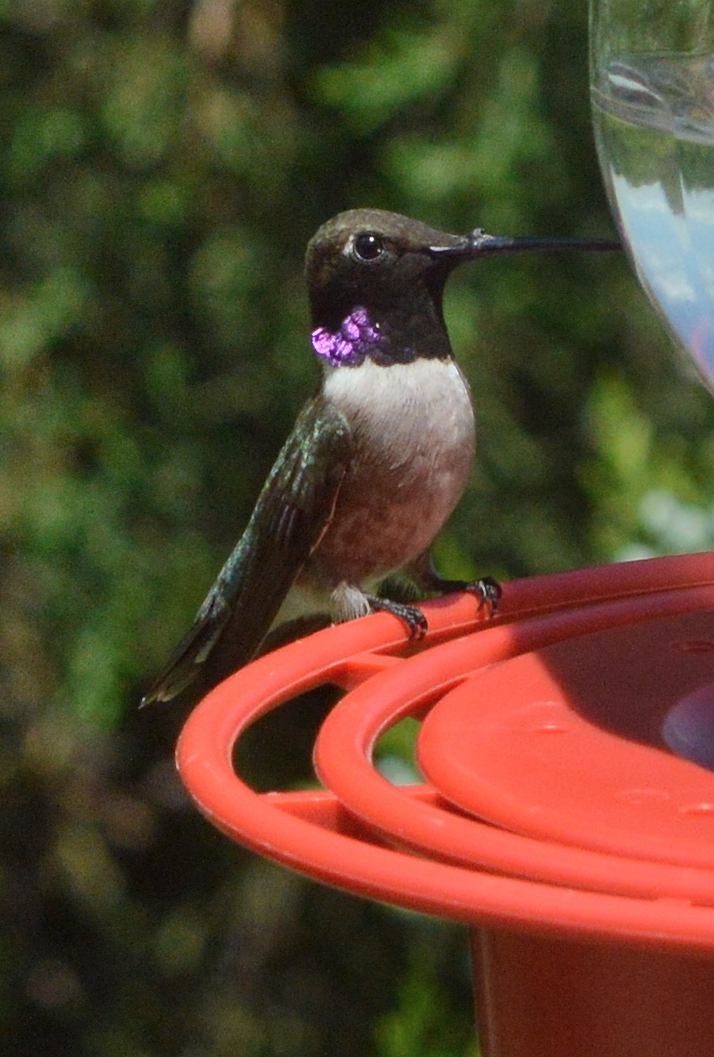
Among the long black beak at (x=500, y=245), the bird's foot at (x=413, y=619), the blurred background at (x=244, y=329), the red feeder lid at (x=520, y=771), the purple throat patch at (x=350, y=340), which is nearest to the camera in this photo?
the red feeder lid at (x=520, y=771)

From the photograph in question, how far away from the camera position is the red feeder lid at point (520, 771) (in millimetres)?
1229

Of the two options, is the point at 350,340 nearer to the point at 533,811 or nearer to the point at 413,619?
the point at 413,619

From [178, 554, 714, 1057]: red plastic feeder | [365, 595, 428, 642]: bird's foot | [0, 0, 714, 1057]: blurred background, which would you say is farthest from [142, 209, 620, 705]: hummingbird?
[178, 554, 714, 1057]: red plastic feeder

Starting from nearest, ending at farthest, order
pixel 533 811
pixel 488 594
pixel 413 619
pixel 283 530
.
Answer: pixel 533 811, pixel 413 619, pixel 488 594, pixel 283 530

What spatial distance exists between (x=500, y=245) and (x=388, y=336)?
320 mm

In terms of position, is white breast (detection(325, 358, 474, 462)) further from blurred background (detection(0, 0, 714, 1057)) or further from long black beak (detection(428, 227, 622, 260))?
blurred background (detection(0, 0, 714, 1057))

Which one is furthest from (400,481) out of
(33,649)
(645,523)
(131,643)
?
(33,649)

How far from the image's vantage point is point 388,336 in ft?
10.3

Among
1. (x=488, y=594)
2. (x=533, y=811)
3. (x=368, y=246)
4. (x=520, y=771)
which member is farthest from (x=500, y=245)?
(x=533, y=811)

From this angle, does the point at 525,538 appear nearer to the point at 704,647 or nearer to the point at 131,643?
the point at 131,643

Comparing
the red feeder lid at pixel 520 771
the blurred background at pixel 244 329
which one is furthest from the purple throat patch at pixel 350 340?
the red feeder lid at pixel 520 771

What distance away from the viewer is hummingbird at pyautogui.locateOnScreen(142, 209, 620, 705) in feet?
9.95

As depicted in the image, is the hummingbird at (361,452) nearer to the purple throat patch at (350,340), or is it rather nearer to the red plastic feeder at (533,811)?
the purple throat patch at (350,340)

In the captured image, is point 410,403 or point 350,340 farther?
point 350,340
